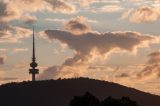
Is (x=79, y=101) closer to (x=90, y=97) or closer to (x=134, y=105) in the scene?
(x=90, y=97)

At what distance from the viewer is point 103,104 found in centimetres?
12656

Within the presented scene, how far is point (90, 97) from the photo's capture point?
13062cm

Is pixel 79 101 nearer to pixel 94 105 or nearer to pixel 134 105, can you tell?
pixel 94 105

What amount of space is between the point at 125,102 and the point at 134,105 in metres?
Result: 2.19

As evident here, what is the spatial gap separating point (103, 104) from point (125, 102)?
551 centimetres

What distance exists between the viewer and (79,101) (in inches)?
5143

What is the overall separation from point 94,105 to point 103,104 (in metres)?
3.70

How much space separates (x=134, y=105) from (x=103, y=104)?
757 centimetres

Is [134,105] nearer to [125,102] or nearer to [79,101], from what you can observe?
[125,102]

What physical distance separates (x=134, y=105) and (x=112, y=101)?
5569mm

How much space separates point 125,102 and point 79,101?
9936 millimetres

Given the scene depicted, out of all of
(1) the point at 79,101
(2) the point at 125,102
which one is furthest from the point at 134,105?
(1) the point at 79,101

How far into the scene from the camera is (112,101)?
127 metres

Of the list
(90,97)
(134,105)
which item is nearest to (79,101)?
(90,97)
